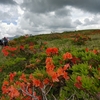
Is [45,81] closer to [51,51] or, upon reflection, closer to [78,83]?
[78,83]

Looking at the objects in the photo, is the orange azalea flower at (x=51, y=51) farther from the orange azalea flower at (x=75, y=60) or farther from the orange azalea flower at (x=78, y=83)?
the orange azalea flower at (x=78, y=83)

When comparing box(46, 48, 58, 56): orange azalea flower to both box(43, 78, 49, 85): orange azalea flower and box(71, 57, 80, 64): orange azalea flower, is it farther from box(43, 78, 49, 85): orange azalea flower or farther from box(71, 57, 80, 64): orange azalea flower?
box(43, 78, 49, 85): orange azalea flower

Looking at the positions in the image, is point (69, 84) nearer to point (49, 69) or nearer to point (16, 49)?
point (49, 69)

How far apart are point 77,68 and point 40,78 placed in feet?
2.29

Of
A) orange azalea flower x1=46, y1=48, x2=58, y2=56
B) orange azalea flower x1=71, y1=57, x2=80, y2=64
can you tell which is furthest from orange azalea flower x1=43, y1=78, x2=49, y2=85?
orange azalea flower x1=46, y1=48, x2=58, y2=56

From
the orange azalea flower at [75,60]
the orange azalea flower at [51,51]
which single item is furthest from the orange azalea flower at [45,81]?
the orange azalea flower at [51,51]

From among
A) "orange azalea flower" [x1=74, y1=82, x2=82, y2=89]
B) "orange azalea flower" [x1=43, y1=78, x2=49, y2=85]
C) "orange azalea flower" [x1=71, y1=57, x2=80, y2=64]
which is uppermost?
"orange azalea flower" [x1=71, y1=57, x2=80, y2=64]

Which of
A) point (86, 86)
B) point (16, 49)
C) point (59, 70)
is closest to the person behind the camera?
point (86, 86)

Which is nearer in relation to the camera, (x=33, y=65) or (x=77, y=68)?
(x=77, y=68)

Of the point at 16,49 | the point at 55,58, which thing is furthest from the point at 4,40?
the point at 55,58

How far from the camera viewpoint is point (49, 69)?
192 inches

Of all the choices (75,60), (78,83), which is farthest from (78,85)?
(75,60)

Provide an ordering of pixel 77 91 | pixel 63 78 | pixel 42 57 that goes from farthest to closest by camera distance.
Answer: pixel 42 57, pixel 63 78, pixel 77 91

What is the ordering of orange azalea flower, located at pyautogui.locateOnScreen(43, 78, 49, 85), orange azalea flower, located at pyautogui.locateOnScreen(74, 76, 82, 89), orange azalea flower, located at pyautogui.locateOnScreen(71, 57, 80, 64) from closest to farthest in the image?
orange azalea flower, located at pyautogui.locateOnScreen(74, 76, 82, 89) < orange azalea flower, located at pyautogui.locateOnScreen(43, 78, 49, 85) < orange azalea flower, located at pyautogui.locateOnScreen(71, 57, 80, 64)
